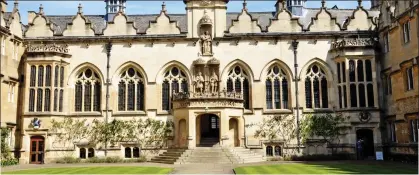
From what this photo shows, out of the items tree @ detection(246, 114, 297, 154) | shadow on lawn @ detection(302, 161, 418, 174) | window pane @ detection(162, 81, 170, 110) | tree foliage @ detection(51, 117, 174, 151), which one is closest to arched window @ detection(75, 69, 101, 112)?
tree foliage @ detection(51, 117, 174, 151)

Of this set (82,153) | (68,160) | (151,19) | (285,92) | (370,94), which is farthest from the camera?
(151,19)

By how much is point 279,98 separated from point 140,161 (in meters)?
11.4

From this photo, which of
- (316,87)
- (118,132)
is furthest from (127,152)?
(316,87)

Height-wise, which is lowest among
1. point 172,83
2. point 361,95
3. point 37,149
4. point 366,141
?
point 37,149

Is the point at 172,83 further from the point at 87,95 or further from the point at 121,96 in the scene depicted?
the point at 87,95

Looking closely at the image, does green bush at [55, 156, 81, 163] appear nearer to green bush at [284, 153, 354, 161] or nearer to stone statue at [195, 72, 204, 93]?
stone statue at [195, 72, 204, 93]

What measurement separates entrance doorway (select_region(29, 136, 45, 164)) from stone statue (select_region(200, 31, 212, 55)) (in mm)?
13726

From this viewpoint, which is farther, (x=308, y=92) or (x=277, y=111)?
(x=308, y=92)

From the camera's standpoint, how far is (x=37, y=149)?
29406 millimetres

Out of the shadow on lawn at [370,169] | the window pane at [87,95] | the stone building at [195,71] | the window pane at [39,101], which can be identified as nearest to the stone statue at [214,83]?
the stone building at [195,71]

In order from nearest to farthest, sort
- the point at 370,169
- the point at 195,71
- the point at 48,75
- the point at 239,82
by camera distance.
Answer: the point at 370,169, the point at 48,75, the point at 195,71, the point at 239,82

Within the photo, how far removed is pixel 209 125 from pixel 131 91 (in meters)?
6.74

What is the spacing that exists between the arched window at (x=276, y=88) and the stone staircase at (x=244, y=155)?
4.21m

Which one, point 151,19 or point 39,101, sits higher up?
point 151,19
